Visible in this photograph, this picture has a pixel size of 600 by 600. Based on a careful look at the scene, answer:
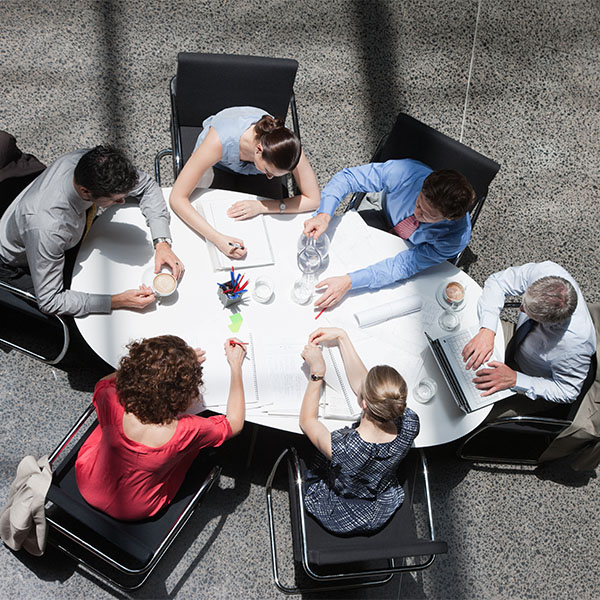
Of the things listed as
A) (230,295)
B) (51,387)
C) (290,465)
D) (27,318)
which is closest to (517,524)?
(290,465)

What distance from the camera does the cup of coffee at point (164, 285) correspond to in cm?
228

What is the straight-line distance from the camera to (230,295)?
2312mm

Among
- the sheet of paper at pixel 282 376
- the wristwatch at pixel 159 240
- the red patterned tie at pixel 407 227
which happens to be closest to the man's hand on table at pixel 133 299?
the wristwatch at pixel 159 240

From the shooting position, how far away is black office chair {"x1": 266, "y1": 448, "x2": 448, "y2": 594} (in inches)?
78.2

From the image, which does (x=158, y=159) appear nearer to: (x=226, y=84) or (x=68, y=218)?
(x=226, y=84)

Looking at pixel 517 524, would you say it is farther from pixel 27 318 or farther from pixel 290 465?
pixel 27 318

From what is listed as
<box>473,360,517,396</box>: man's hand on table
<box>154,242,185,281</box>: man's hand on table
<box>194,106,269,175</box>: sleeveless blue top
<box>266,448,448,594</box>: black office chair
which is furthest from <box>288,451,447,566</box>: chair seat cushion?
<box>194,106,269,175</box>: sleeveless blue top

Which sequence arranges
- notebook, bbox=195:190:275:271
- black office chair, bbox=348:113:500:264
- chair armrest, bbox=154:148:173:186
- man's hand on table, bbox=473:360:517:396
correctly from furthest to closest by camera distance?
chair armrest, bbox=154:148:173:186 → black office chair, bbox=348:113:500:264 → notebook, bbox=195:190:275:271 → man's hand on table, bbox=473:360:517:396

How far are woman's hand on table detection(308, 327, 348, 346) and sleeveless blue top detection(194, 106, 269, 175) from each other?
2.96ft

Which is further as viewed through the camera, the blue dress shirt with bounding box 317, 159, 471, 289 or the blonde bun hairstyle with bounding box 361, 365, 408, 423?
the blue dress shirt with bounding box 317, 159, 471, 289

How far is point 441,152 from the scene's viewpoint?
2729mm

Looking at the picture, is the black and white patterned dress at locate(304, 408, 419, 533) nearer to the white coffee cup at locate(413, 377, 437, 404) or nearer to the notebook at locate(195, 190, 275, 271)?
the white coffee cup at locate(413, 377, 437, 404)

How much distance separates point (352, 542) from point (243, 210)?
4.66 ft

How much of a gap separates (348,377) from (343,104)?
2175 millimetres
